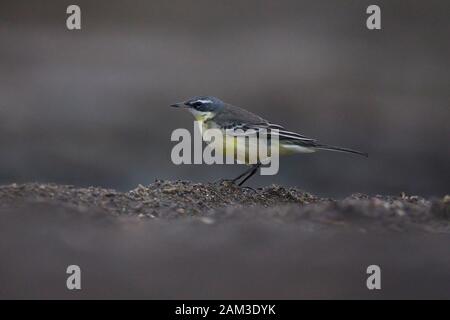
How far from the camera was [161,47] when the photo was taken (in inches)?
1108

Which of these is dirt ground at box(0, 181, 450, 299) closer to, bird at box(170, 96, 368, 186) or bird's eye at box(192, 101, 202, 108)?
bird at box(170, 96, 368, 186)

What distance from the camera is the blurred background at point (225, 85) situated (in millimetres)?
21391

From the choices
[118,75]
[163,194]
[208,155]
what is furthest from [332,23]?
[163,194]

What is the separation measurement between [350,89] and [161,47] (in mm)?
6045

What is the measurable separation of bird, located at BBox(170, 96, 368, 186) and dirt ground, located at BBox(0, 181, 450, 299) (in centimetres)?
197

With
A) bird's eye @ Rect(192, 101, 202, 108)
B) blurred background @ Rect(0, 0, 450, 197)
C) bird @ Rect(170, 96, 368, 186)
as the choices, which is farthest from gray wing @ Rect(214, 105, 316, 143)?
blurred background @ Rect(0, 0, 450, 197)

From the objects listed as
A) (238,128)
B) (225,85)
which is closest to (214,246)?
(238,128)

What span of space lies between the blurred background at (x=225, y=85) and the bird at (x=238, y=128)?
703 centimetres

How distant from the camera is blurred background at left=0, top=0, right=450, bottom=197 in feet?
70.2

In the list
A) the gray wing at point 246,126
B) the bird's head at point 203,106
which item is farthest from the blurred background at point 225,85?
the gray wing at point 246,126

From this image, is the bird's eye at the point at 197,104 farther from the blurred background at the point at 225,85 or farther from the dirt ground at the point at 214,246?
the blurred background at the point at 225,85

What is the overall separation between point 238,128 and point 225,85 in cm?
1363

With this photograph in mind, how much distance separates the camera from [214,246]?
28.5 ft

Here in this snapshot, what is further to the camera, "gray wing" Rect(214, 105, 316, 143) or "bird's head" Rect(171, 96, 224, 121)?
"bird's head" Rect(171, 96, 224, 121)
